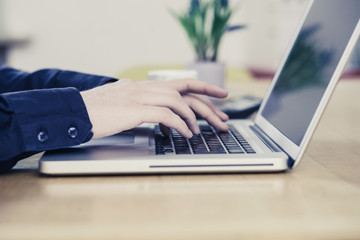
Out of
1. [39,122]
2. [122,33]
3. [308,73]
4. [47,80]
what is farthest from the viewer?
[122,33]

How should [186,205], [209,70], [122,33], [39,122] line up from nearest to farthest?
1. [186,205]
2. [39,122]
3. [209,70]
4. [122,33]

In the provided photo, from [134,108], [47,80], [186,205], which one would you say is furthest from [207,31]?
[186,205]

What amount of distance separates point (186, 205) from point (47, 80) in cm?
62

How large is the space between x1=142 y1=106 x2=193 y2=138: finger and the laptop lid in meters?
0.16

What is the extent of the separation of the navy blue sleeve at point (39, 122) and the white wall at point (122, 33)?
112 inches

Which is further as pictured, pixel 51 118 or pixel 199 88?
pixel 199 88

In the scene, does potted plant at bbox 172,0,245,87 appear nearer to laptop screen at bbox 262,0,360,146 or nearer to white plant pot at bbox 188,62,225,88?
white plant pot at bbox 188,62,225,88

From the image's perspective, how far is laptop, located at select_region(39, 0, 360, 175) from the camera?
59 centimetres

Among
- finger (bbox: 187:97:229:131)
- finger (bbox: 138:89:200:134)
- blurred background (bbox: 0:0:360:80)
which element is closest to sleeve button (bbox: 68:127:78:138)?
finger (bbox: 138:89:200:134)

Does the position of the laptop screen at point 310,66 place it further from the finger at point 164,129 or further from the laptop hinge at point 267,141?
the finger at point 164,129

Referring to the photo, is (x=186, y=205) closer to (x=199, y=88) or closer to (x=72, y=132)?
(x=72, y=132)

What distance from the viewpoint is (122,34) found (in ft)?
11.3

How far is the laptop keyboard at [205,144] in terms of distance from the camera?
25.0 inches

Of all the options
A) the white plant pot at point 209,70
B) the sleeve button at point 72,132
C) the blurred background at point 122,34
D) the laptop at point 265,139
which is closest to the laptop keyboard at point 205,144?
the laptop at point 265,139
